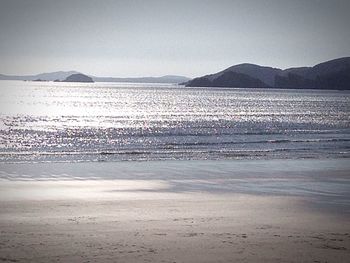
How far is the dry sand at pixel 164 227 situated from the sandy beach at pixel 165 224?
2 centimetres

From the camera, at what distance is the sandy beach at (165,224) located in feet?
30.0

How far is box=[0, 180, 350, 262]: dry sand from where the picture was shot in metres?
9.11

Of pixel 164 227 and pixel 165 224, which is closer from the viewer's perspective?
pixel 164 227

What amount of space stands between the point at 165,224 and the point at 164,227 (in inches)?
13.5

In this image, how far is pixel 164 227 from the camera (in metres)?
11.2

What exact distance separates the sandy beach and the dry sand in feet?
0.06

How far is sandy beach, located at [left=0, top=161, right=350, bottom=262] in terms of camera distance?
9.16m

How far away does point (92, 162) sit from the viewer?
26.1 metres

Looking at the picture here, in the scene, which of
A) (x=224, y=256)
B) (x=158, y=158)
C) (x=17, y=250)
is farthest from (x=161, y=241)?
(x=158, y=158)

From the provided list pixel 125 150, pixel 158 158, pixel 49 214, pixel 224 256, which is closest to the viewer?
pixel 224 256

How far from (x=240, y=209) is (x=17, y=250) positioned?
21.1 feet

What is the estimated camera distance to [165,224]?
11.6m

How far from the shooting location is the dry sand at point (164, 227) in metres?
9.11

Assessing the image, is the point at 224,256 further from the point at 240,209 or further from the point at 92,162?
the point at 92,162
